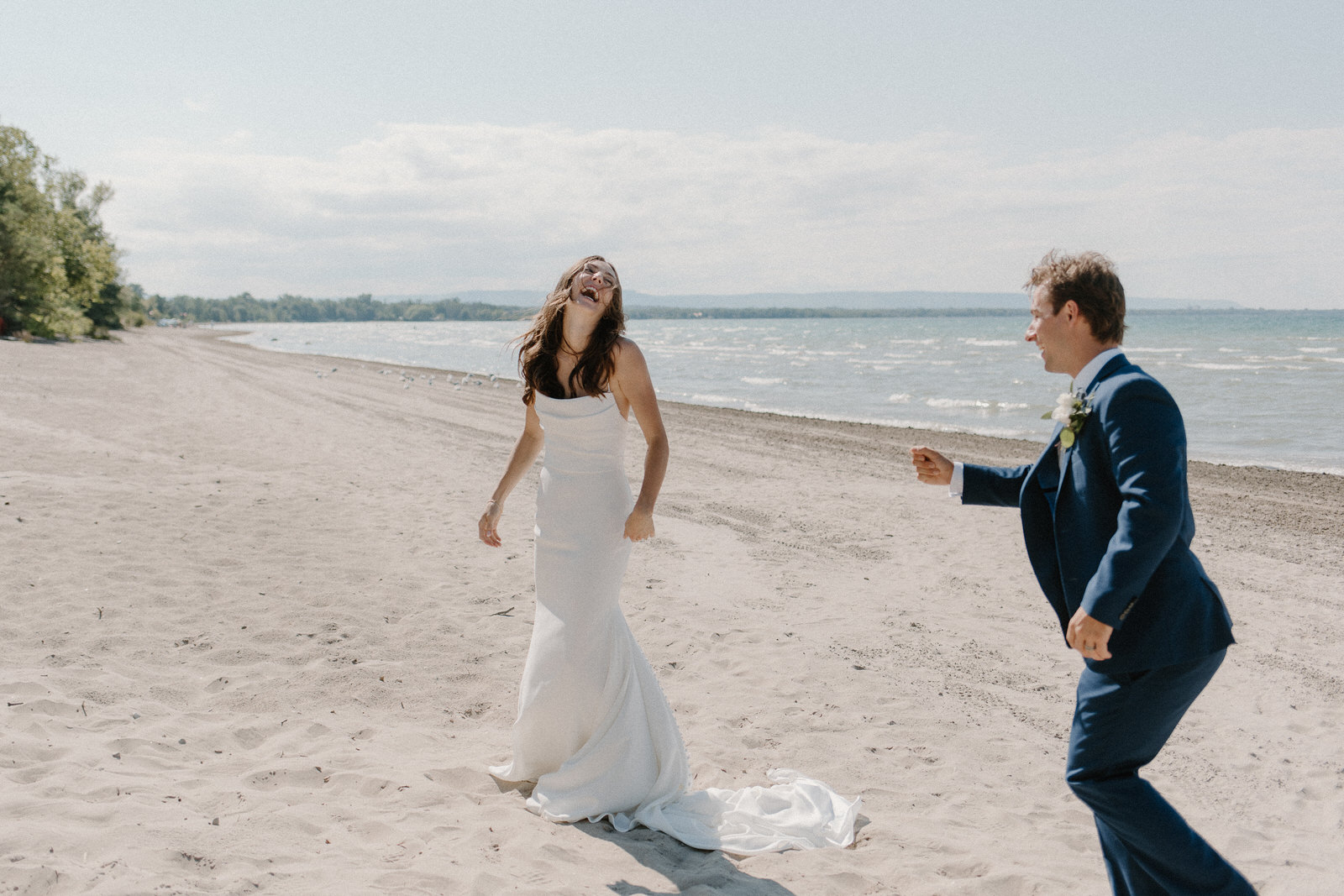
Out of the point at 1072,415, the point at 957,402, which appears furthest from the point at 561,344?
the point at 957,402

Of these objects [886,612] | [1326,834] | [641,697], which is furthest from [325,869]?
[886,612]

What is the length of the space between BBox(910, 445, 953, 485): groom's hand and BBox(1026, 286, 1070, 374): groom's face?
554 millimetres

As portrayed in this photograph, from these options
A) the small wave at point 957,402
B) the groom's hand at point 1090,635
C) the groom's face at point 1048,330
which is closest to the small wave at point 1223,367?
the small wave at point 957,402

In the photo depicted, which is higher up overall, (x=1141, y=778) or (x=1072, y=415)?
(x=1072, y=415)

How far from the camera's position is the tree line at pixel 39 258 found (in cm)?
3497

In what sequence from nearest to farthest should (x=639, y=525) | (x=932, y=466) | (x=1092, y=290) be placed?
(x=1092, y=290), (x=932, y=466), (x=639, y=525)

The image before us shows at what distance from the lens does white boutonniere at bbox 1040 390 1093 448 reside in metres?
2.50

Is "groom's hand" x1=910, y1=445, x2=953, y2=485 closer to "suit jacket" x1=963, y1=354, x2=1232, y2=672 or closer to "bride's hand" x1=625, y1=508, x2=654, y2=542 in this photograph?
"suit jacket" x1=963, y1=354, x2=1232, y2=672

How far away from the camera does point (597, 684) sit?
11.8 ft

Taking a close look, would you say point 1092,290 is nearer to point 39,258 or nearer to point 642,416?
point 642,416

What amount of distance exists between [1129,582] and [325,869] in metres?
2.69

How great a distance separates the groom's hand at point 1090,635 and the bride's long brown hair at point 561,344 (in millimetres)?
1967

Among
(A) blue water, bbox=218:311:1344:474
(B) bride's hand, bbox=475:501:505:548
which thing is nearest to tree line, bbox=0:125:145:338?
(A) blue water, bbox=218:311:1344:474

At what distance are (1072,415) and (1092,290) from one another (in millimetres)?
367
